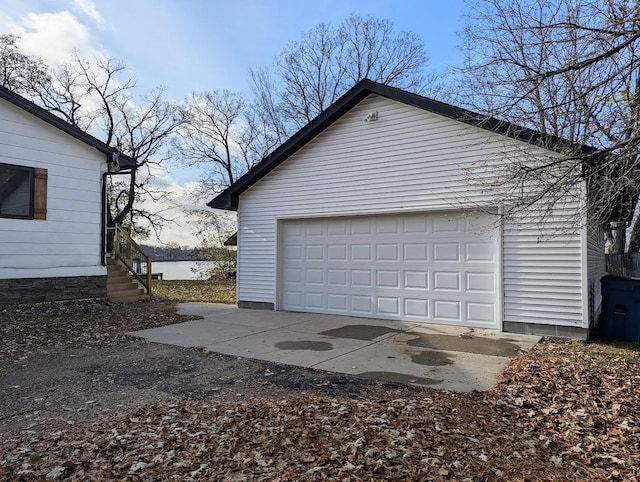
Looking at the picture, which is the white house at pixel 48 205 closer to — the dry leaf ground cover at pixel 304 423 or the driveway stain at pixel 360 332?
the dry leaf ground cover at pixel 304 423

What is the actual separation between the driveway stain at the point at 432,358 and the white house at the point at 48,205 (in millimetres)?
8929

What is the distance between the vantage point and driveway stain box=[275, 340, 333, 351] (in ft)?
21.7

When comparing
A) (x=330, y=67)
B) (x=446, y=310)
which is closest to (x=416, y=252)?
(x=446, y=310)

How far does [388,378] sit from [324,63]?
82.9ft

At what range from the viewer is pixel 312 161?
33.7 ft

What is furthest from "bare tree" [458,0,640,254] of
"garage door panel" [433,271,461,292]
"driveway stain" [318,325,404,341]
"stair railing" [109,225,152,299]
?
"stair railing" [109,225,152,299]

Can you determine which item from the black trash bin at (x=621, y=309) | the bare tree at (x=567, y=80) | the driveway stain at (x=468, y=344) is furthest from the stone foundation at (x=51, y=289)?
the black trash bin at (x=621, y=309)

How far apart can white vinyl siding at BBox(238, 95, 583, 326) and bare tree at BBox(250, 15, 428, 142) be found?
54.7ft

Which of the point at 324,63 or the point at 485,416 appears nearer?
the point at 485,416

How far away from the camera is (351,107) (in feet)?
31.8

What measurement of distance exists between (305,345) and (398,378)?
2.21 meters

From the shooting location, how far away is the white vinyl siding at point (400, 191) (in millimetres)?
7352

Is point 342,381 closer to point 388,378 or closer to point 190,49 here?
point 388,378

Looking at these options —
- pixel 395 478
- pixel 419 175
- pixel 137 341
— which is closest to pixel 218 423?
pixel 395 478
